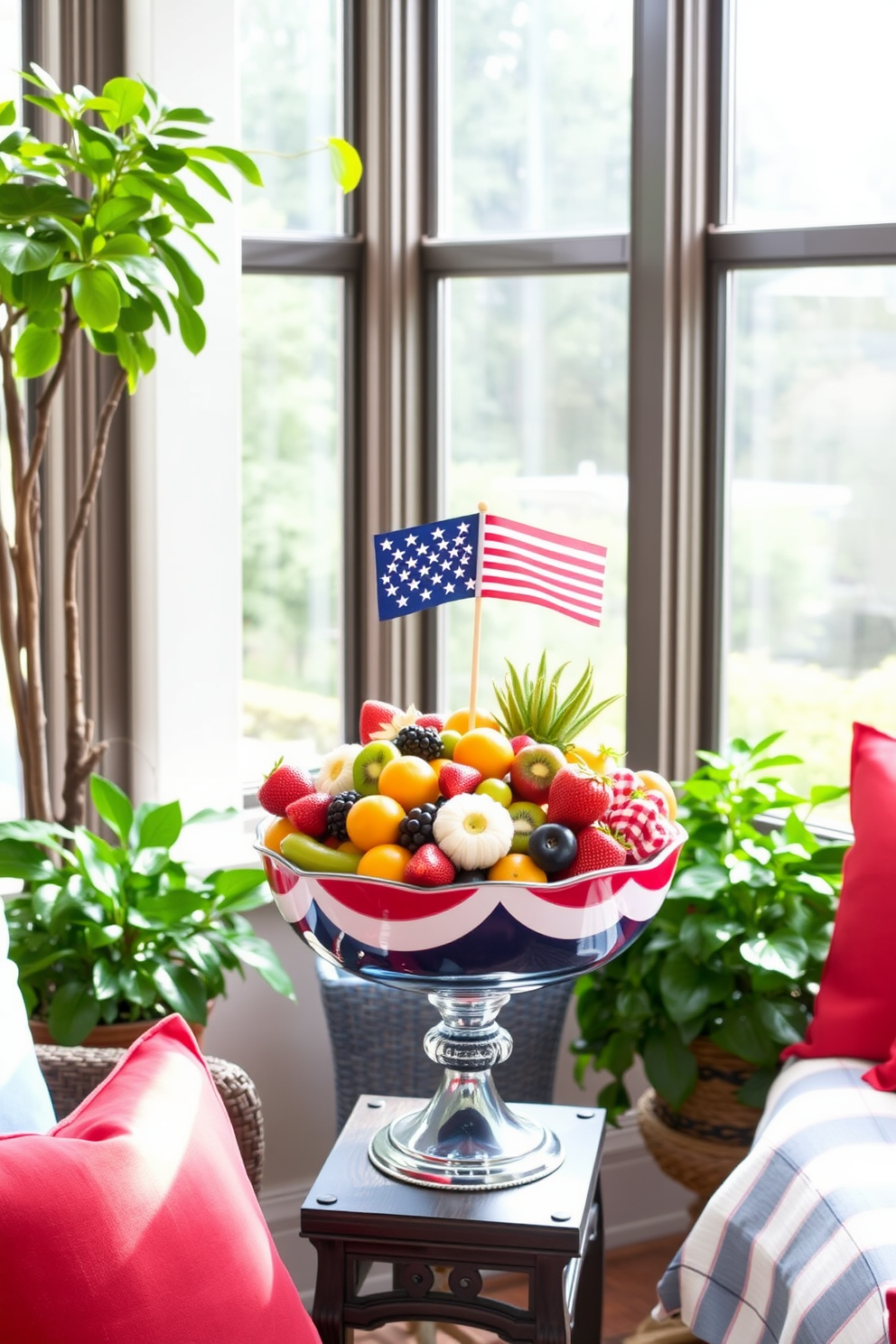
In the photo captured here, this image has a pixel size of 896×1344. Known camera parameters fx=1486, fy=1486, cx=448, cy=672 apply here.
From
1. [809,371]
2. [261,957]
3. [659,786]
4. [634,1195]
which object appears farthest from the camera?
[634,1195]

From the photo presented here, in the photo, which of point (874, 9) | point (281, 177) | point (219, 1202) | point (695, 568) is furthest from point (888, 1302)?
point (281, 177)

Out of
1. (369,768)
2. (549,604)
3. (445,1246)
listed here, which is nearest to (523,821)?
(369,768)

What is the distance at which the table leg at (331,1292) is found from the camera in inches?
60.1

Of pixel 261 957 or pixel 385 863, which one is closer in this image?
pixel 385 863

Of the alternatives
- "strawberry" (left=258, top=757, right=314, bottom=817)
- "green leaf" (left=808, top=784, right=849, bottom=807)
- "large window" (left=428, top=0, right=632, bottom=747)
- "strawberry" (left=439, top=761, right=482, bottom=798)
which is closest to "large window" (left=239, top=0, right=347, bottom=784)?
"large window" (left=428, top=0, right=632, bottom=747)

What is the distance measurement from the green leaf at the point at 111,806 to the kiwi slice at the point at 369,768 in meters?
0.77

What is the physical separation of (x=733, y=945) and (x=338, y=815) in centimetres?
97

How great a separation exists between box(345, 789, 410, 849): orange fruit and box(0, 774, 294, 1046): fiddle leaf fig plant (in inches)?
27.1

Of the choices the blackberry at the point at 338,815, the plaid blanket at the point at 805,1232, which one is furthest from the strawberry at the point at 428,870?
the plaid blanket at the point at 805,1232

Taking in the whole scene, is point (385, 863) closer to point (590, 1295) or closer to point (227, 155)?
point (590, 1295)

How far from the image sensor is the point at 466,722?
5.30 ft

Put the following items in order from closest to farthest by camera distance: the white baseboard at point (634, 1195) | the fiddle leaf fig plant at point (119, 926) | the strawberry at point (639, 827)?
1. the strawberry at point (639, 827)
2. the fiddle leaf fig plant at point (119, 926)
3. the white baseboard at point (634, 1195)

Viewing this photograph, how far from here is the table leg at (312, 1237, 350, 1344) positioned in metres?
1.53

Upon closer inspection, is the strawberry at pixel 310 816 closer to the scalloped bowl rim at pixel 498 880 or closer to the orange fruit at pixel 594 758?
the scalloped bowl rim at pixel 498 880
